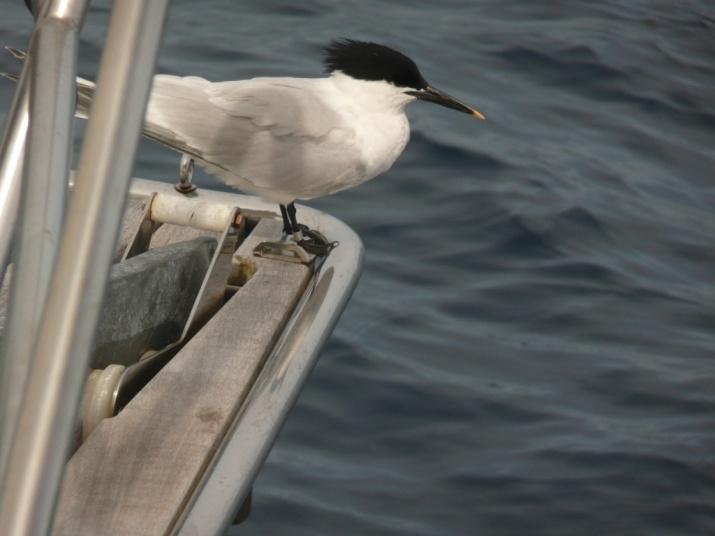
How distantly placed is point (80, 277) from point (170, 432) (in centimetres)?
117

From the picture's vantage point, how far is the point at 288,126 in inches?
153

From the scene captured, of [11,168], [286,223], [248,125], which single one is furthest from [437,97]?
[11,168]

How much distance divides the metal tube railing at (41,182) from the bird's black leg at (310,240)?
1.73 meters

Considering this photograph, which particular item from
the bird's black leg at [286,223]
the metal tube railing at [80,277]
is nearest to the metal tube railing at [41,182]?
the metal tube railing at [80,277]

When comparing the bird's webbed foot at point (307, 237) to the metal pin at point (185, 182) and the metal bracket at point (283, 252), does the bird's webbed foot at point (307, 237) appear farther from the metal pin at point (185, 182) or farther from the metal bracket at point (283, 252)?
the metal pin at point (185, 182)

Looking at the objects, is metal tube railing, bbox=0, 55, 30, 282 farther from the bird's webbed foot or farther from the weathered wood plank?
the bird's webbed foot

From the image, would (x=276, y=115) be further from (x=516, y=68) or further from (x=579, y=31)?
(x=579, y=31)

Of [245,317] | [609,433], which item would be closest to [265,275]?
[245,317]

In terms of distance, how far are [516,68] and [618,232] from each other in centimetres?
189

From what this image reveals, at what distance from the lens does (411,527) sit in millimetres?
3994

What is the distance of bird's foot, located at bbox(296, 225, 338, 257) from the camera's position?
114 inches

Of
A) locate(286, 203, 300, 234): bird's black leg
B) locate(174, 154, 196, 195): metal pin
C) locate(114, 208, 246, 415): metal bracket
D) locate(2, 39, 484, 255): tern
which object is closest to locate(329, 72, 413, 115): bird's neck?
locate(2, 39, 484, 255): tern

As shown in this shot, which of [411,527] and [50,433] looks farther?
[411,527]

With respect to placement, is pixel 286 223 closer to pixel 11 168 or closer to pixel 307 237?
pixel 307 237
